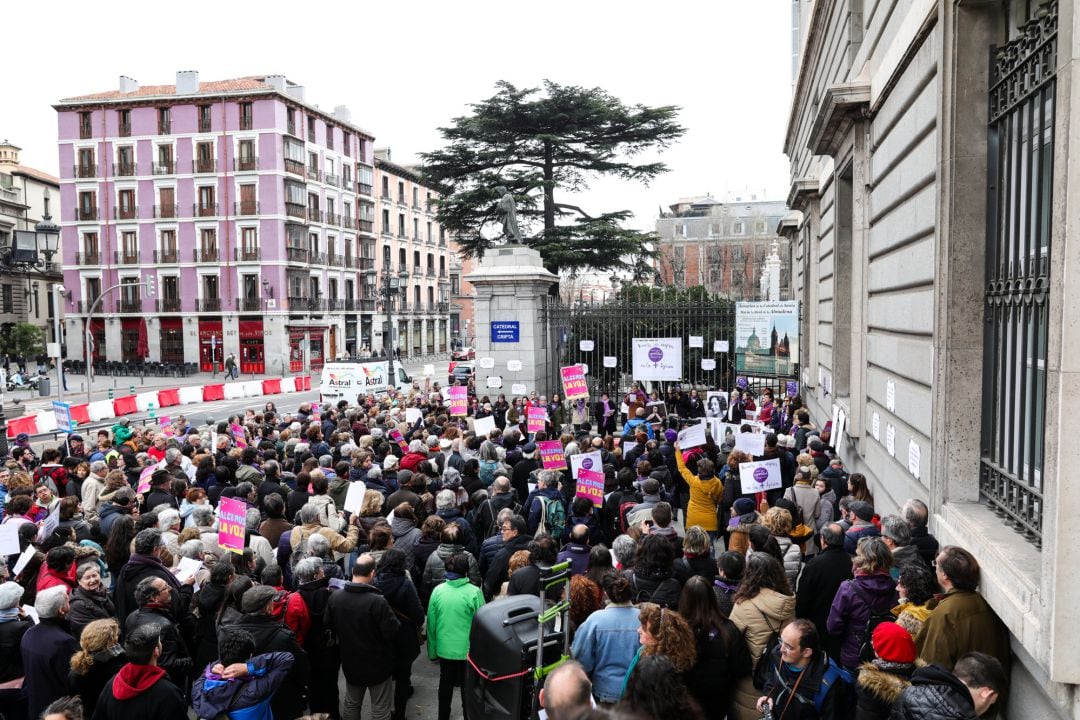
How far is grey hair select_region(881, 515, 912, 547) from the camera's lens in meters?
5.59

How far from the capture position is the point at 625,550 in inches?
257

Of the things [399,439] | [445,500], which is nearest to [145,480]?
[399,439]

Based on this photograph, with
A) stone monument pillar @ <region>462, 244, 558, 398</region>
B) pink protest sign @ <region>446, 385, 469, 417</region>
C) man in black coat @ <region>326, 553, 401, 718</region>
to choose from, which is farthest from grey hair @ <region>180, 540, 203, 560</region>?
stone monument pillar @ <region>462, 244, 558, 398</region>

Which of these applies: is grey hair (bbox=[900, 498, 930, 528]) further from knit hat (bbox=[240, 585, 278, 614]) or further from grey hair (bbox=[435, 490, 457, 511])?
knit hat (bbox=[240, 585, 278, 614])

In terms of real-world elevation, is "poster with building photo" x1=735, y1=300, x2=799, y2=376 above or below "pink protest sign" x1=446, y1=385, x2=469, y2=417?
above

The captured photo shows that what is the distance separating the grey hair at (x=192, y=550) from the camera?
22.7 feet

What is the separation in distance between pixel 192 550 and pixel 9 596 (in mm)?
1492

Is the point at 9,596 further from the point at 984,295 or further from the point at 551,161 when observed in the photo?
the point at 551,161

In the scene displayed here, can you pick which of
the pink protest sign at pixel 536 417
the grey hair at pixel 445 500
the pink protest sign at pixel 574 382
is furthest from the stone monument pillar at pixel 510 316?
the grey hair at pixel 445 500

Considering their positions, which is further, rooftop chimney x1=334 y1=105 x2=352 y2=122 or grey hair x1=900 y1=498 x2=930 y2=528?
rooftop chimney x1=334 y1=105 x2=352 y2=122

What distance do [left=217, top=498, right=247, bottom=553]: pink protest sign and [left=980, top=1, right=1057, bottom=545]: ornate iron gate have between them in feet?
20.1

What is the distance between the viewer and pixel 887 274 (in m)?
8.28

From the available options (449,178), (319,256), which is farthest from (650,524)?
(319,256)

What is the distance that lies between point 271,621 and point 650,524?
134 inches
